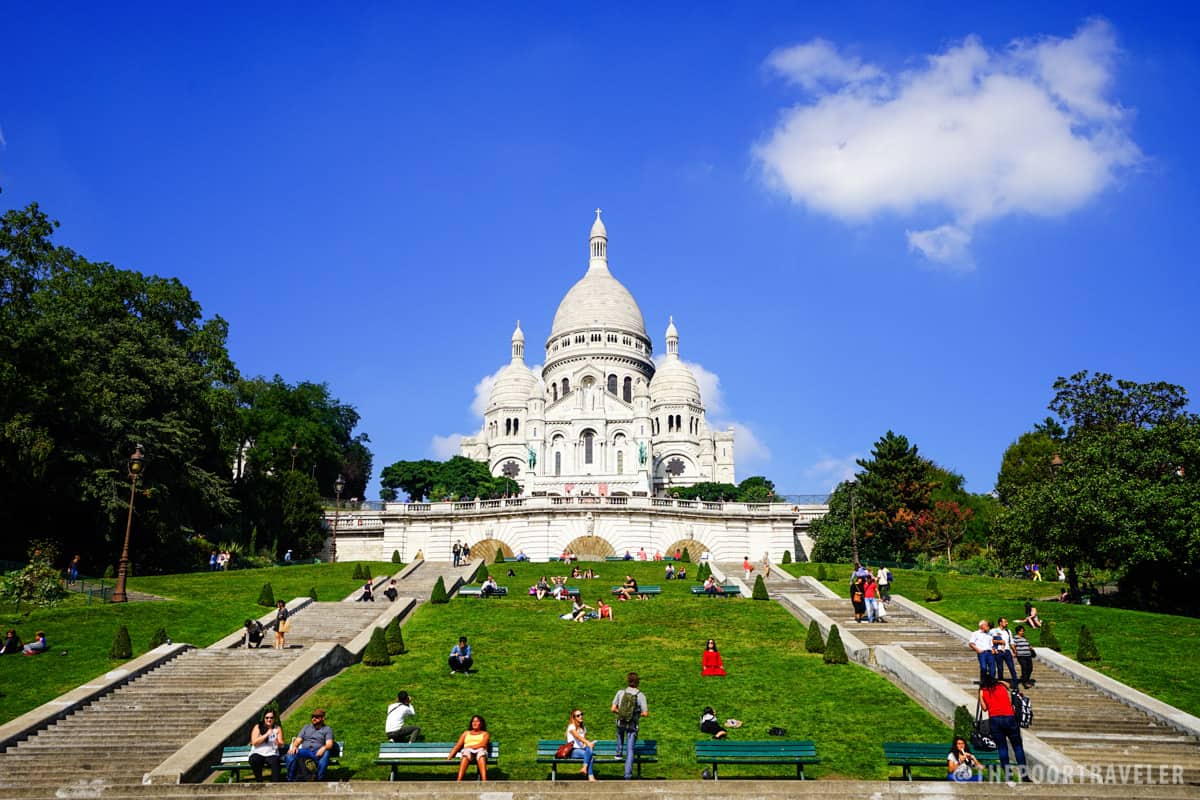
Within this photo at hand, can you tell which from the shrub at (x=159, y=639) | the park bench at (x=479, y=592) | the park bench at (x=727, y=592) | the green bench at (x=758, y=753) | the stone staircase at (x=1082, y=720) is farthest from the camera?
the park bench at (x=479, y=592)

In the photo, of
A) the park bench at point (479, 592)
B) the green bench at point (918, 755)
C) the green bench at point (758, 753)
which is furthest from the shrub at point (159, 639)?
the green bench at point (918, 755)

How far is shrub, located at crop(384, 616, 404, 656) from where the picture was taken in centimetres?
2328

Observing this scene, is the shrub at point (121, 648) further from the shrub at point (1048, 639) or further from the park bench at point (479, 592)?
the shrub at point (1048, 639)

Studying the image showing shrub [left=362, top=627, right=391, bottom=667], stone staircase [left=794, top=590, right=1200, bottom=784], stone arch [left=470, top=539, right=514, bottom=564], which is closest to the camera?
stone staircase [left=794, top=590, right=1200, bottom=784]

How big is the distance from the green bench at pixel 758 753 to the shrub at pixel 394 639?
10572 mm

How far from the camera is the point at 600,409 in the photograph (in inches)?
3925

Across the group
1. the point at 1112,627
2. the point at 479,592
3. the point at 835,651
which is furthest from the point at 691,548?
the point at 835,651

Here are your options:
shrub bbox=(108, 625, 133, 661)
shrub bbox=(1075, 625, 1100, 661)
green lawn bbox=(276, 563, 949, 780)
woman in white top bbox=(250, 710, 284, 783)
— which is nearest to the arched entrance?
green lawn bbox=(276, 563, 949, 780)

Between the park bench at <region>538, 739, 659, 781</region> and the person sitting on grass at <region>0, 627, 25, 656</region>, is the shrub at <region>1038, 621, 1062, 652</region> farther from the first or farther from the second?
the person sitting on grass at <region>0, 627, 25, 656</region>

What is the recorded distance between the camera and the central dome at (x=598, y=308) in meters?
113

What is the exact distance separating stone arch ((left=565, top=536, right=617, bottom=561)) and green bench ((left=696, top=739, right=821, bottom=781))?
3907 cm

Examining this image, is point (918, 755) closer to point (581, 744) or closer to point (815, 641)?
point (581, 744)

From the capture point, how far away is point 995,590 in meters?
37.4

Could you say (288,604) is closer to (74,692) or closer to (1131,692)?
(74,692)
